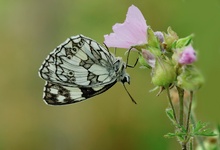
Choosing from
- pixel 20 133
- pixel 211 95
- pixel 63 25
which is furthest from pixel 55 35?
pixel 211 95

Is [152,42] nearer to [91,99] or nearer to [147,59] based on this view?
[147,59]

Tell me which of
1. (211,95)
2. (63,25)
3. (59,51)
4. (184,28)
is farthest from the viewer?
(63,25)

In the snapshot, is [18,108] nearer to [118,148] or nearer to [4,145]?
[4,145]

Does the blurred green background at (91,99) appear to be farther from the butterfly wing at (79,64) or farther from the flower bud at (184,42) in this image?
the flower bud at (184,42)

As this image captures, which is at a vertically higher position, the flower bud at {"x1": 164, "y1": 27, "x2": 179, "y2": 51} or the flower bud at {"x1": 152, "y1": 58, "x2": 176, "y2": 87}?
the flower bud at {"x1": 164, "y1": 27, "x2": 179, "y2": 51}

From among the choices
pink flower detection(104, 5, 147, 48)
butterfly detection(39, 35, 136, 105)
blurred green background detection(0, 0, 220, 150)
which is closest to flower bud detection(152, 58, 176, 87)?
pink flower detection(104, 5, 147, 48)

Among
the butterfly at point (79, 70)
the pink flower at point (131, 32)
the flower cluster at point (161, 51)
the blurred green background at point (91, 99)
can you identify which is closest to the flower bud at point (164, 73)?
the flower cluster at point (161, 51)

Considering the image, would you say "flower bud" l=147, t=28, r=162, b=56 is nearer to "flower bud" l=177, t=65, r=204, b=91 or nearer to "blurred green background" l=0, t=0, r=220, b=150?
"flower bud" l=177, t=65, r=204, b=91
